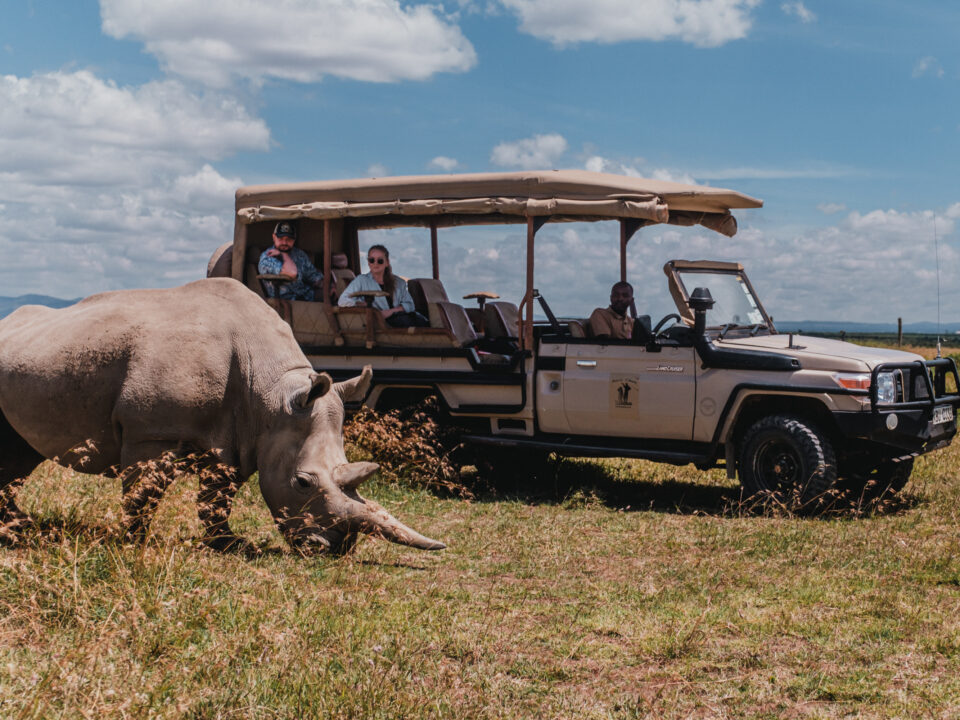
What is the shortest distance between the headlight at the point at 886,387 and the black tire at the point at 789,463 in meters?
0.57

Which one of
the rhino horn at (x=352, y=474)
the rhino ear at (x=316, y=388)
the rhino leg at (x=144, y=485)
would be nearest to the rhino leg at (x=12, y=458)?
the rhino leg at (x=144, y=485)

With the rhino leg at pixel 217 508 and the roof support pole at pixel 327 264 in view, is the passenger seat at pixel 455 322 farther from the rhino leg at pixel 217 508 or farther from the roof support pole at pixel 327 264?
the rhino leg at pixel 217 508

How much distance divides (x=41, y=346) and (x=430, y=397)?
157 inches

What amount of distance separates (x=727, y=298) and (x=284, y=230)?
4534 mm

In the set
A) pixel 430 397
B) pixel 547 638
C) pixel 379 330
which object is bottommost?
pixel 547 638

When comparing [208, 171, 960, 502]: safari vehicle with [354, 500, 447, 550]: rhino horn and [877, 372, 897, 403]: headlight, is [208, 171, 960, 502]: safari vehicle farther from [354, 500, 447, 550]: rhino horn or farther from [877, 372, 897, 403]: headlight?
[354, 500, 447, 550]: rhino horn

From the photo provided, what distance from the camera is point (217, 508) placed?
23.2 feet

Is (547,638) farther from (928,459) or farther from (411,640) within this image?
(928,459)

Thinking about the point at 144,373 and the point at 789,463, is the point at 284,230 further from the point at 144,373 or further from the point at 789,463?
the point at 789,463

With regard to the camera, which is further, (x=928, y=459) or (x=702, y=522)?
(x=928, y=459)

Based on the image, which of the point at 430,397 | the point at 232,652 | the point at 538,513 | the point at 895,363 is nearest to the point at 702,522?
the point at 538,513

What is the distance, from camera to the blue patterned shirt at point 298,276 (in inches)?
428

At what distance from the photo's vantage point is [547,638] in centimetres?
551

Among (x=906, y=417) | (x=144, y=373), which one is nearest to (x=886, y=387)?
(x=906, y=417)
